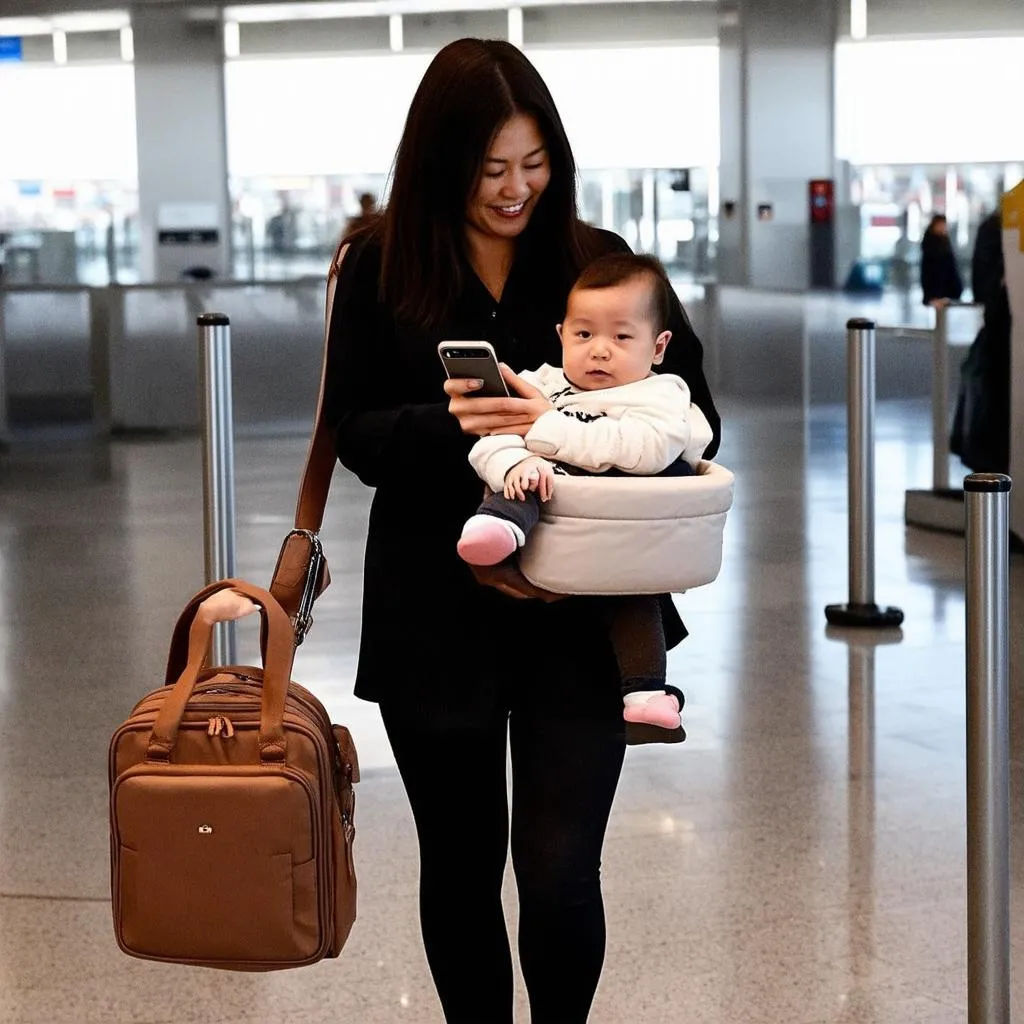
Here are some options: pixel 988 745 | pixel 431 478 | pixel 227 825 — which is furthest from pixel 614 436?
pixel 988 745

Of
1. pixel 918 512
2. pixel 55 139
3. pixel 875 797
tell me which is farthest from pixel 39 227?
pixel 875 797

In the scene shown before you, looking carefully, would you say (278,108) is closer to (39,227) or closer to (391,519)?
(39,227)

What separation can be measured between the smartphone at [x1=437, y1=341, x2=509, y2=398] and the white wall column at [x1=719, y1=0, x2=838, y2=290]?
1831 centimetres

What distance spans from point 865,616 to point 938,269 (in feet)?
39.5

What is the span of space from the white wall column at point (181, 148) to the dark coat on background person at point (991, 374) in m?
14.4

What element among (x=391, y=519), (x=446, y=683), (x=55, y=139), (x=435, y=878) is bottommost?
(x=435, y=878)

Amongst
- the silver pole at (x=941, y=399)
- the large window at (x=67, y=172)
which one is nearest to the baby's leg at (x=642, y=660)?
the silver pole at (x=941, y=399)

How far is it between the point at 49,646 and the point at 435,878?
4466 millimetres

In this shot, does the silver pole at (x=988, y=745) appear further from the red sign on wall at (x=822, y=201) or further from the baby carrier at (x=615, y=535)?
the red sign on wall at (x=822, y=201)

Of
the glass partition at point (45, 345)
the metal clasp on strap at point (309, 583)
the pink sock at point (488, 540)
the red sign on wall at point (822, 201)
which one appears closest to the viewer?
the pink sock at point (488, 540)

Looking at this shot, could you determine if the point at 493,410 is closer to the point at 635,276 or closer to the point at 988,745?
the point at 635,276

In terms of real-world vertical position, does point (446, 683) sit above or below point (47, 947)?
above

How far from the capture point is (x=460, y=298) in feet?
8.46

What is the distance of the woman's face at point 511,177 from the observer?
250 cm
